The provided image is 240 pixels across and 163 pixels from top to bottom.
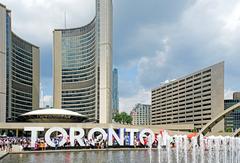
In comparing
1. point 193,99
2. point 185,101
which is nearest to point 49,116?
point 193,99

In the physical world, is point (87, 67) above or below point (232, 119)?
above

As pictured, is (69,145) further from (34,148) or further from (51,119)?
(51,119)

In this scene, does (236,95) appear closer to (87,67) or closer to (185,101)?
(185,101)

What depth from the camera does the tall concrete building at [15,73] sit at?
122312 mm

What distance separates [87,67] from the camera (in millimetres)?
141250

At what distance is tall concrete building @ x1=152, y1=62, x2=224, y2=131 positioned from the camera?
129 m

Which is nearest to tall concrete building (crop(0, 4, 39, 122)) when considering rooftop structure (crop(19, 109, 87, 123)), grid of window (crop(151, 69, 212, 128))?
rooftop structure (crop(19, 109, 87, 123))

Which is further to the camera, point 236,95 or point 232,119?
point 236,95

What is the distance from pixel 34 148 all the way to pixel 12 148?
2605 millimetres

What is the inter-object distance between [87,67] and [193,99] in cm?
4163

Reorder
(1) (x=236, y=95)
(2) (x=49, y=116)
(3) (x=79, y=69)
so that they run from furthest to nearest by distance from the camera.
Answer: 1. (1) (x=236, y=95)
2. (3) (x=79, y=69)
3. (2) (x=49, y=116)

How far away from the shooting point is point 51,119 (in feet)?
306

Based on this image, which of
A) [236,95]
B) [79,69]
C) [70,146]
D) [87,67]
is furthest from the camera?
[236,95]

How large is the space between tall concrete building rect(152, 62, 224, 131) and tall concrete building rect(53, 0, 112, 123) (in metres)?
34.6
